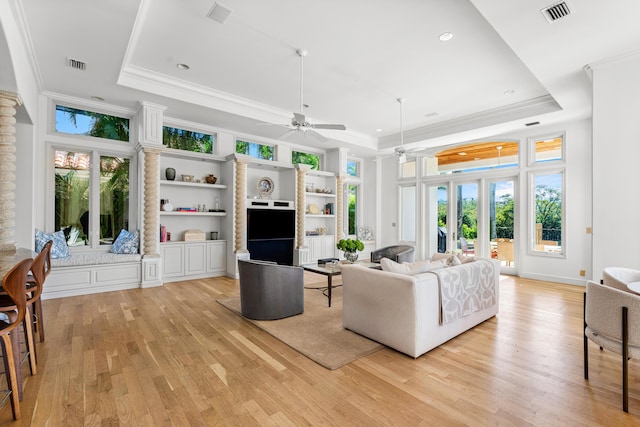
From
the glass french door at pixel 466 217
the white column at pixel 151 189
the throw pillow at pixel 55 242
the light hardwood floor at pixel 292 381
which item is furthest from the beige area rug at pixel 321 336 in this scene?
the glass french door at pixel 466 217

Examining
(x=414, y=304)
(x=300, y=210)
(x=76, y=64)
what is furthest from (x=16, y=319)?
(x=300, y=210)

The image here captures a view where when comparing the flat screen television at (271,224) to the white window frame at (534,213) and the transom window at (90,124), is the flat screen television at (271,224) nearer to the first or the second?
the transom window at (90,124)

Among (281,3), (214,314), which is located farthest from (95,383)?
(281,3)

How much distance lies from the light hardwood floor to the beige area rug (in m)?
0.10

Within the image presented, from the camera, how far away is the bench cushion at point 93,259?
15.1ft

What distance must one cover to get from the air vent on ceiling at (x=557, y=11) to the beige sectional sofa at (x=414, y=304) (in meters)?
2.55

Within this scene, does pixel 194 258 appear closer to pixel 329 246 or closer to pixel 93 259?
pixel 93 259

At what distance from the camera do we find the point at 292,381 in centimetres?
239

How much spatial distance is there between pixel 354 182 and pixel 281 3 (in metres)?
6.59

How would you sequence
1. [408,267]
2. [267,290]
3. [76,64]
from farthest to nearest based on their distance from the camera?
1. [76,64]
2. [267,290]
3. [408,267]

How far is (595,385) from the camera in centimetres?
234

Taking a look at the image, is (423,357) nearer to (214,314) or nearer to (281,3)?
(214,314)

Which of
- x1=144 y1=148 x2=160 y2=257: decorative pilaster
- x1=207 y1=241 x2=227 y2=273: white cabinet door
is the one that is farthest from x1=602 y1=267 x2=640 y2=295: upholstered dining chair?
x1=144 y1=148 x2=160 y2=257: decorative pilaster

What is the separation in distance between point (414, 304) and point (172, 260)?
477 centimetres
